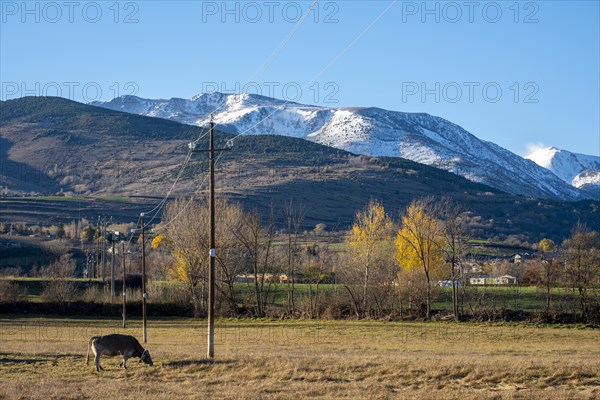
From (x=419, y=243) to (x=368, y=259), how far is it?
5.35 meters

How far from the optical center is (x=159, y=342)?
132 feet

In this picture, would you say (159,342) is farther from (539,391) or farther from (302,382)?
(539,391)

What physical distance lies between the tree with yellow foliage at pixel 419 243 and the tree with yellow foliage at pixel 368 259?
154cm

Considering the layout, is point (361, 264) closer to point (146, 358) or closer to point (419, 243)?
point (419, 243)

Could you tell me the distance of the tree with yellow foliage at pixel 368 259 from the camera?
70.5 metres

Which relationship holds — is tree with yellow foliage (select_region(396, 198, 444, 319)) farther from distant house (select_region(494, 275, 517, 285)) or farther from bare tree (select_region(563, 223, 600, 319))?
distant house (select_region(494, 275, 517, 285))

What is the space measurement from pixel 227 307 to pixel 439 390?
167 ft

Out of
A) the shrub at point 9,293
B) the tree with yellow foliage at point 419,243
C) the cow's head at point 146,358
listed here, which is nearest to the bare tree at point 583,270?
the tree with yellow foliage at point 419,243

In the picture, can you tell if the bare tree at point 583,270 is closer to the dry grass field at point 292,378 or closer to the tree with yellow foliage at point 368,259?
the tree with yellow foliage at point 368,259

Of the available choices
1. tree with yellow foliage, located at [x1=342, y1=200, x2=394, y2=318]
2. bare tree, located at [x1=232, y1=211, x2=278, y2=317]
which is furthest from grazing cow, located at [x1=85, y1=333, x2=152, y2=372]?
bare tree, located at [x1=232, y1=211, x2=278, y2=317]

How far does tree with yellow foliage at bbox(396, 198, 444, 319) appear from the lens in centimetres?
7262

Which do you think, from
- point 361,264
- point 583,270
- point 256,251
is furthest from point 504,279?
point 256,251

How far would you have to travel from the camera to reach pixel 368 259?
73562mm

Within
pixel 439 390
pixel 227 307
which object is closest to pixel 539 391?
pixel 439 390
